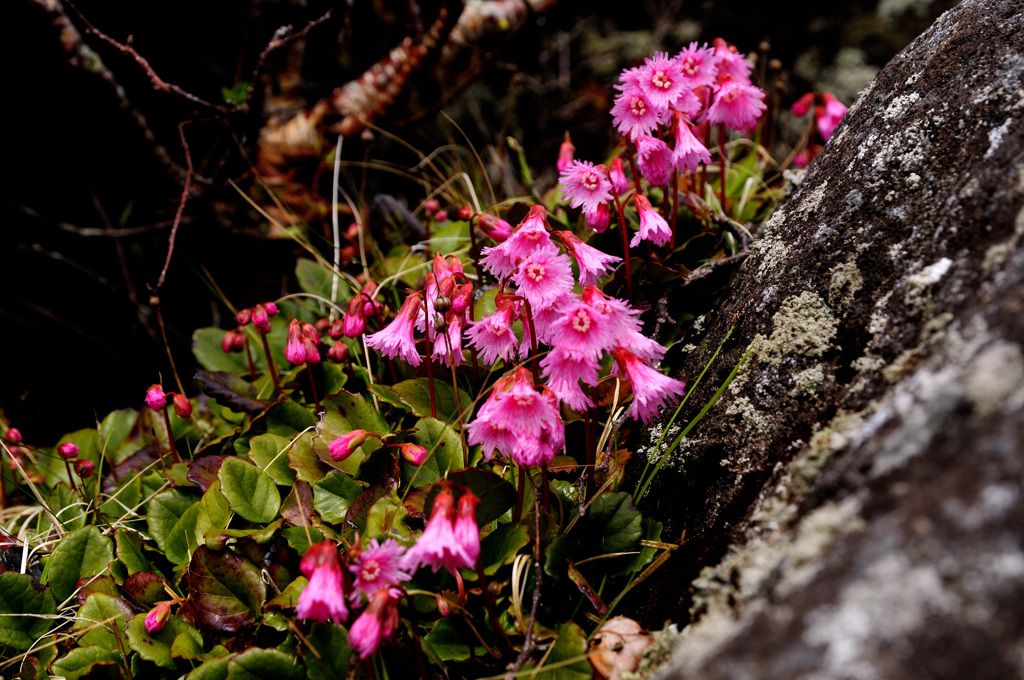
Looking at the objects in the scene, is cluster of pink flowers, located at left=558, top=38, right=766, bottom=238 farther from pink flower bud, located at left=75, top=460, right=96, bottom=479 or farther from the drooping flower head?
pink flower bud, located at left=75, top=460, right=96, bottom=479

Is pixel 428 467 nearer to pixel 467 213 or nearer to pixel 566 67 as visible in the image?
pixel 467 213

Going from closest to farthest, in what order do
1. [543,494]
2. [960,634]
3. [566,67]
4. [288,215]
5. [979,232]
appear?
[960,634] < [979,232] < [543,494] < [288,215] < [566,67]

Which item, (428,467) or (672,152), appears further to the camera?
(672,152)

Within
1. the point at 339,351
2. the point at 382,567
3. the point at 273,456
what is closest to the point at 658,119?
the point at 339,351

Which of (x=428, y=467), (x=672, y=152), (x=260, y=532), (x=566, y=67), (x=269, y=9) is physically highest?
(x=566, y=67)

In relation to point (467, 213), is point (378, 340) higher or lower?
lower

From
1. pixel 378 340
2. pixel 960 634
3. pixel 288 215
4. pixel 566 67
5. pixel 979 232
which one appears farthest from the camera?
pixel 566 67

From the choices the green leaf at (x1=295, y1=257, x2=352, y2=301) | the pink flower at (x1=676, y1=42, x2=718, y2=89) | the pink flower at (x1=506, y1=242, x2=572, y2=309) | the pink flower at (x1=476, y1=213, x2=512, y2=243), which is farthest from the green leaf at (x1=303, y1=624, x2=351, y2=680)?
the pink flower at (x1=676, y1=42, x2=718, y2=89)

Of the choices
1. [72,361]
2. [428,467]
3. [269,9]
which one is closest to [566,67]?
[269,9]
